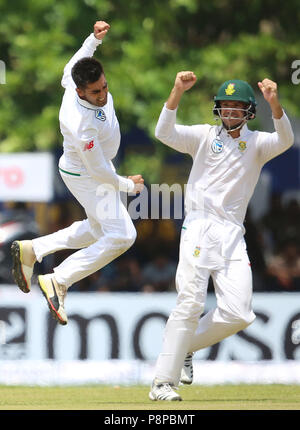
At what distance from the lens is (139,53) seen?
1675 centimetres

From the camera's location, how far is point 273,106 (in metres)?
9.98

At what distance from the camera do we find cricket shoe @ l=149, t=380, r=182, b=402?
10.0 m

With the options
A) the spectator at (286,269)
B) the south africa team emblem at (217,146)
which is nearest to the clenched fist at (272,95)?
the south africa team emblem at (217,146)

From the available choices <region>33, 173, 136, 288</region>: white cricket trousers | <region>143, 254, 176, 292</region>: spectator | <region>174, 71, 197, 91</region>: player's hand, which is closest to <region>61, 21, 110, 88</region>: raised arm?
<region>33, 173, 136, 288</region>: white cricket trousers

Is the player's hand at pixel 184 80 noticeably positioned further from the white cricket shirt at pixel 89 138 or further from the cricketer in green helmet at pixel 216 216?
the white cricket shirt at pixel 89 138

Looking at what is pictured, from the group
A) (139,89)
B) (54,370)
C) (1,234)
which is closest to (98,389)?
(54,370)

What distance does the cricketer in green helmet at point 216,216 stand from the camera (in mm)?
10180

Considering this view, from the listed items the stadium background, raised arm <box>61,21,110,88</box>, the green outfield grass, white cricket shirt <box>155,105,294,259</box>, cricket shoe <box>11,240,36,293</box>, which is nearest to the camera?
the green outfield grass

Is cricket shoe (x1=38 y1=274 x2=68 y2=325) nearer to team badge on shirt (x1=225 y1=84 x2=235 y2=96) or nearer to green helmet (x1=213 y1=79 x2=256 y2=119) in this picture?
green helmet (x1=213 y1=79 x2=256 y2=119)

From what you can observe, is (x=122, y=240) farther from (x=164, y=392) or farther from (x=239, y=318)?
(x=164, y=392)

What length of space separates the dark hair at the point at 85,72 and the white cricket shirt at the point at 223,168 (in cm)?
69

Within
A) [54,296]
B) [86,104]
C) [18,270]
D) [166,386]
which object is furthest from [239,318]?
[86,104]

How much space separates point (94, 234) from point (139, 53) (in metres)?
6.57

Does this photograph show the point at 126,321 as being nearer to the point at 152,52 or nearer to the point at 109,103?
the point at 109,103
